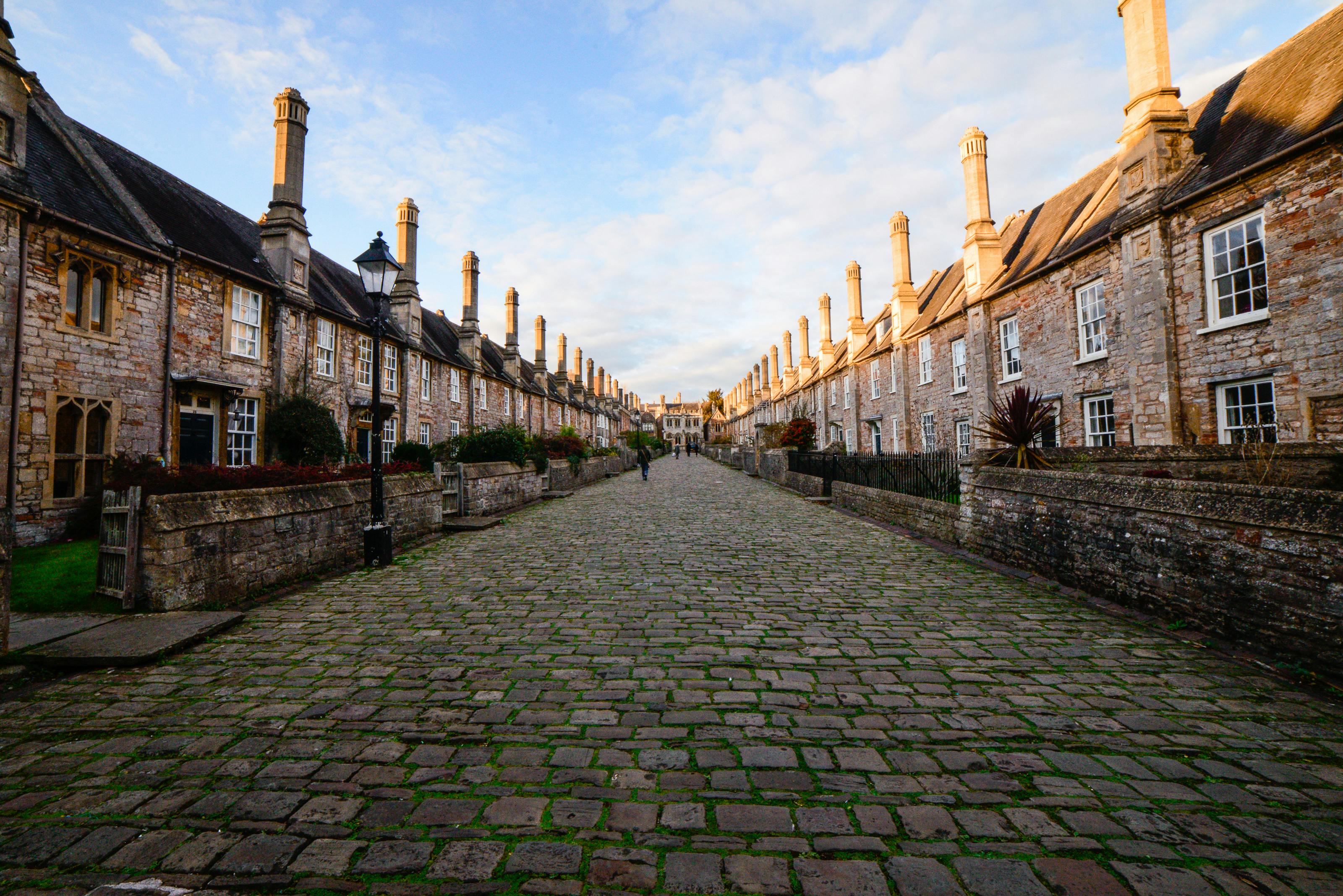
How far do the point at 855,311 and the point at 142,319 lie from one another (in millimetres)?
32421

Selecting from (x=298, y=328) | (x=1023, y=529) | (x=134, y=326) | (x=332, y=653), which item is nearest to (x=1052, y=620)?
(x=1023, y=529)

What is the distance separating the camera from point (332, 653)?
504 cm

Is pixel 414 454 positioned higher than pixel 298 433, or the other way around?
pixel 298 433

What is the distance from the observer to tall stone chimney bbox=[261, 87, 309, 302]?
17.0 meters

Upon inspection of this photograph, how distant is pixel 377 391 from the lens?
31.2ft

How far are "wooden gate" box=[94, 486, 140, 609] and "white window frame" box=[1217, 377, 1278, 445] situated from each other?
17.3 metres

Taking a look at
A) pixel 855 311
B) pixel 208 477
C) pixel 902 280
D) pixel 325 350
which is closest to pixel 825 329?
pixel 855 311

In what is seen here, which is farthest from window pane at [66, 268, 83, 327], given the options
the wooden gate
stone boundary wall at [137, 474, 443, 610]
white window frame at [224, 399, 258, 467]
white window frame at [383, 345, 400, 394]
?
white window frame at [383, 345, 400, 394]

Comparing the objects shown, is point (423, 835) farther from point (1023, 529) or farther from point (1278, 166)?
point (1278, 166)

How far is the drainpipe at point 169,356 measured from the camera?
44.1 ft

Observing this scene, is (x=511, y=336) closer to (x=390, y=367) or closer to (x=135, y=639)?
(x=390, y=367)

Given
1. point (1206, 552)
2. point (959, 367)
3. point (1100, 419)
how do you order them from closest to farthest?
point (1206, 552)
point (1100, 419)
point (959, 367)

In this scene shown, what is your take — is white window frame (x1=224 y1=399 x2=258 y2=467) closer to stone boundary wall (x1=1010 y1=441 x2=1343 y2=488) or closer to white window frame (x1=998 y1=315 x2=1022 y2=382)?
stone boundary wall (x1=1010 y1=441 x2=1343 y2=488)

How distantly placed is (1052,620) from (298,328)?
67.7 ft
